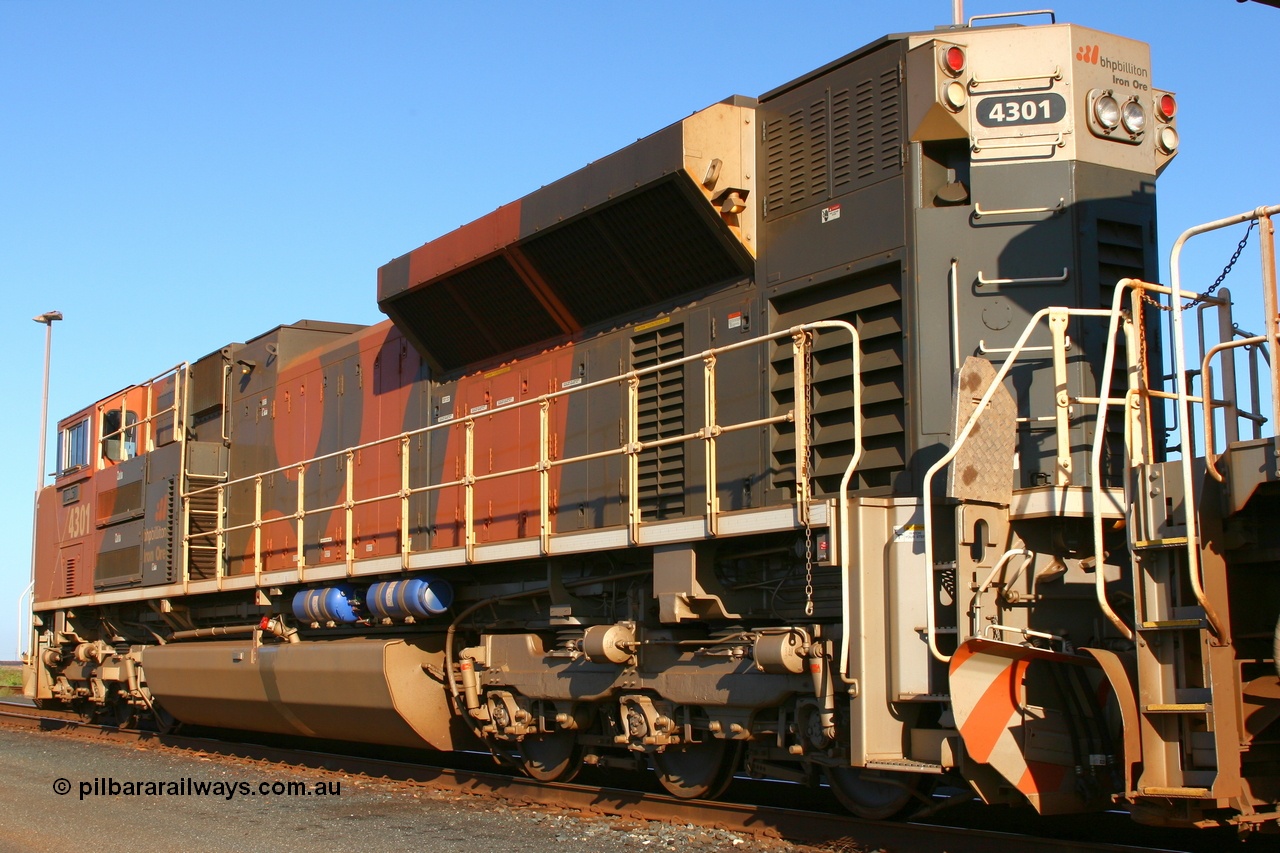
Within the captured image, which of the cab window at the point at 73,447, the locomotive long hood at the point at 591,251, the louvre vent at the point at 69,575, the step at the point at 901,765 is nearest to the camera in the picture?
the step at the point at 901,765

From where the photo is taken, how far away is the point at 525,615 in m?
10.3

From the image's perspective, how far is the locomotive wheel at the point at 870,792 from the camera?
7363 mm

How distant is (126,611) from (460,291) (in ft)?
26.5

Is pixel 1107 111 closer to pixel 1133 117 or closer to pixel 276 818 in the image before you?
pixel 1133 117

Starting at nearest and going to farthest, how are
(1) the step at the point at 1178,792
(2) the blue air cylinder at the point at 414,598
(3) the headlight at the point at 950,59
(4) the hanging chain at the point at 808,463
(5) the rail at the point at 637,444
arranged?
(1) the step at the point at 1178,792 → (4) the hanging chain at the point at 808,463 → (5) the rail at the point at 637,444 → (3) the headlight at the point at 950,59 → (2) the blue air cylinder at the point at 414,598

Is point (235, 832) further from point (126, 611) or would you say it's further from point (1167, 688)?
point (126, 611)

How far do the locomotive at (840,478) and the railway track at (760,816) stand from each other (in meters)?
0.26

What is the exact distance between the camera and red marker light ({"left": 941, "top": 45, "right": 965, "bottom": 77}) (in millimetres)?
7484

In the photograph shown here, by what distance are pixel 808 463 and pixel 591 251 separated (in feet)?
10.2

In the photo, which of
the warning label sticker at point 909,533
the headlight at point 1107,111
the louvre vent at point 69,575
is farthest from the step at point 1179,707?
the louvre vent at point 69,575

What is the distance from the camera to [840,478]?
7750 mm

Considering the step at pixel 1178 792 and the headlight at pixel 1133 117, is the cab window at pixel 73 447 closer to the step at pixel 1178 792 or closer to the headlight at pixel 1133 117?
the headlight at pixel 1133 117

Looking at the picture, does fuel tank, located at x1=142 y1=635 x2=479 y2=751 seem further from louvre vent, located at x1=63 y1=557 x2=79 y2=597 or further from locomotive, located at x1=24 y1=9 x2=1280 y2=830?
louvre vent, located at x1=63 y1=557 x2=79 y2=597

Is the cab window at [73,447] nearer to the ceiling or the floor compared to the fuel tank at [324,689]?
nearer to the ceiling
